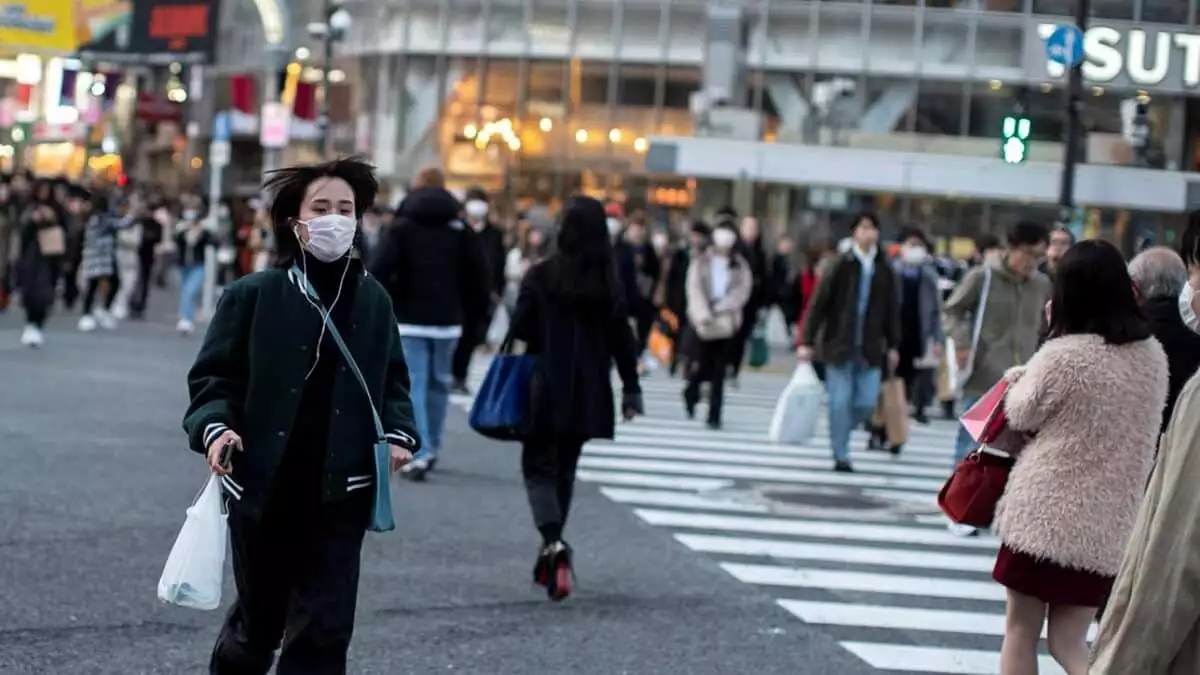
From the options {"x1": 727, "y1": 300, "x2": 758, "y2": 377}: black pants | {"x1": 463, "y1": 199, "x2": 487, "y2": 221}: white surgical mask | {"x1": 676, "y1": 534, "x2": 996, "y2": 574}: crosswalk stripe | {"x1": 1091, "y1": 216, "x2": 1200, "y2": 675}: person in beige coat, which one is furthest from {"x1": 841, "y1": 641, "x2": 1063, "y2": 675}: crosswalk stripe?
{"x1": 463, "y1": 199, "x2": 487, "y2": 221}: white surgical mask

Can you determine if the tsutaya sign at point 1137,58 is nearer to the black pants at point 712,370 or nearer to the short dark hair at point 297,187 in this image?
the black pants at point 712,370

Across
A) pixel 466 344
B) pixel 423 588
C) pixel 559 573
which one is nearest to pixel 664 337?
pixel 466 344

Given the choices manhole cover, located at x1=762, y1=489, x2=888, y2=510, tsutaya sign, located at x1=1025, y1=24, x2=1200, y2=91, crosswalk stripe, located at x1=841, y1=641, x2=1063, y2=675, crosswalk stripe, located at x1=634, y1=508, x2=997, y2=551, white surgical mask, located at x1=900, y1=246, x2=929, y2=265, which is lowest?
manhole cover, located at x1=762, y1=489, x2=888, y2=510

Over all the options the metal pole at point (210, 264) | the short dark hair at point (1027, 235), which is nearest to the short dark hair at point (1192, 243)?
the short dark hair at point (1027, 235)

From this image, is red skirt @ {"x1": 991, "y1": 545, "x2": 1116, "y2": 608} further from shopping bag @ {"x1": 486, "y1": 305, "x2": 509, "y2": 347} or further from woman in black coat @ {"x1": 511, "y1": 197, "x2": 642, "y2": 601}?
shopping bag @ {"x1": 486, "y1": 305, "x2": 509, "y2": 347}

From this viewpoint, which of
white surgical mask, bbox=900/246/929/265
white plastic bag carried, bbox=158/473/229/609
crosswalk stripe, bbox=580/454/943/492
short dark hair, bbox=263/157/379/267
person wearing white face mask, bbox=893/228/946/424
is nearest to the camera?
white plastic bag carried, bbox=158/473/229/609

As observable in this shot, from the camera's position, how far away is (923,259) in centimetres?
1880

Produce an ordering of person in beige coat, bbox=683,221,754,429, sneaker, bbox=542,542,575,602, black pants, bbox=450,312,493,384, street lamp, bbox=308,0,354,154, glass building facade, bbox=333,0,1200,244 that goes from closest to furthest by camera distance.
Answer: sneaker, bbox=542,542,575,602, black pants, bbox=450,312,493,384, person in beige coat, bbox=683,221,754,429, street lamp, bbox=308,0,354,154, glass building facade, bbox=333,0,1200,244

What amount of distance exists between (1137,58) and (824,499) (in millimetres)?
25080

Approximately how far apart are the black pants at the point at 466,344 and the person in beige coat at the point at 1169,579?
10075 millimetres

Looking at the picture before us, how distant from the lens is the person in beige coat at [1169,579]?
3.95m

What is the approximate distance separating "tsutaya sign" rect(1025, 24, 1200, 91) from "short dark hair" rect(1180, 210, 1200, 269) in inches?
1126

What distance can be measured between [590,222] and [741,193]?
97.7ft

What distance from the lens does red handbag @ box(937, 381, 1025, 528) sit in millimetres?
6641
